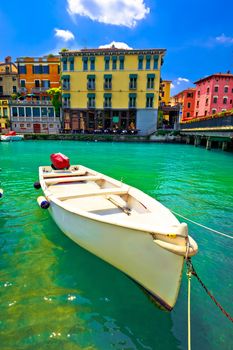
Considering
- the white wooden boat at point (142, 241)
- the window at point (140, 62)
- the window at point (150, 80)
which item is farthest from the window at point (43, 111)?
the white wooden boat at point (142, 241)

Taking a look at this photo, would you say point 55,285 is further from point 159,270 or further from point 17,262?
point 159,270

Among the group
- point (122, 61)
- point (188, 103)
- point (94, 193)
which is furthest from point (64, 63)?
point (94, 193)

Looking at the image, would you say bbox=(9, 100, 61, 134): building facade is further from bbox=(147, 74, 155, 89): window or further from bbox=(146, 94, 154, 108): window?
bbox=(147, 74, 155, 89): window

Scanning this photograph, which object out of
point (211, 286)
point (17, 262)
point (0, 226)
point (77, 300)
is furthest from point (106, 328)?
point (0, 226)

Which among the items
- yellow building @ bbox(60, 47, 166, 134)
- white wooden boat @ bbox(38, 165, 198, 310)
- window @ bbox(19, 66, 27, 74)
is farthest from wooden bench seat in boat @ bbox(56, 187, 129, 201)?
window @ bbox(19, 66, 27, 74)

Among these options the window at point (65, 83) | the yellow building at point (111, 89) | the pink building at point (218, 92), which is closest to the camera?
the yellow building at point (111, 89)

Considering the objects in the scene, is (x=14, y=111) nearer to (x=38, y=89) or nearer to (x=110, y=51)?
(x=38, y=89)

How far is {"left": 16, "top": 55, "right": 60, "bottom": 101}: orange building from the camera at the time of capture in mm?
49812

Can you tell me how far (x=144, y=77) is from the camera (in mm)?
43812

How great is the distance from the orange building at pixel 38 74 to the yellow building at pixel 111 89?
642 cm

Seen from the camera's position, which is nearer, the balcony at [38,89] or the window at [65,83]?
the window at [65,83]

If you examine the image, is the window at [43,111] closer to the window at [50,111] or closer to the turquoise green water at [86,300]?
the window at [50,111]

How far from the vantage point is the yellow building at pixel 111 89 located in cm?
4334

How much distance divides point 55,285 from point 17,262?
46.2 inches
